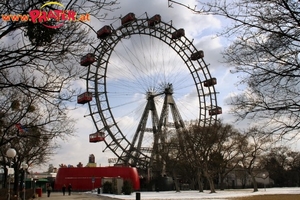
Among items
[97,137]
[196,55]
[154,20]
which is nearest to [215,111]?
[196,55]

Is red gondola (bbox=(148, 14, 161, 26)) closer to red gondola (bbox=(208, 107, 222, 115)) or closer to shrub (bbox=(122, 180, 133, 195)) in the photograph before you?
red gondola (bbox=(208, 107, 222, 115))

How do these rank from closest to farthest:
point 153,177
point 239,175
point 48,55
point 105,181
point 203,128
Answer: point 48,55
point 105,181
point 203,128
point 153,177
point 239,175

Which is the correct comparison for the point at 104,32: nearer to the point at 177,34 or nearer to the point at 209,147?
the point at 177,34

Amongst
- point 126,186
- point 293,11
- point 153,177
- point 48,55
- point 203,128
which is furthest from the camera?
point 153,177

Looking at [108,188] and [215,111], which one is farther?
[215,111]

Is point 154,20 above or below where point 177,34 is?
above

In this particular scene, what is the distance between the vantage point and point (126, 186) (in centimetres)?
4266

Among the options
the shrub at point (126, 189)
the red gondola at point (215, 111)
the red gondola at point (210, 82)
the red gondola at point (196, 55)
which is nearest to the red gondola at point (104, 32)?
the red gondola at point (196, 55)

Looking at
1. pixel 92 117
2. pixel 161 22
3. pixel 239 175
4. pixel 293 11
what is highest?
pixel 161 22

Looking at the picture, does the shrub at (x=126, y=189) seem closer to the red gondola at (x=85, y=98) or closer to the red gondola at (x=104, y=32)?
the red gondola at (x=85, y=98)

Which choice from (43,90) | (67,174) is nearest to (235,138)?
(67,174)

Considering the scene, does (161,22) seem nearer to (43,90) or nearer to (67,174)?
(67,174)

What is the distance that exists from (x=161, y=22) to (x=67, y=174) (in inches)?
1049

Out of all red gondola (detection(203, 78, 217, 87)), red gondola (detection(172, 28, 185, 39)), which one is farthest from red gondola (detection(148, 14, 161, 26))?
red gondola (detection(203, 78, 217, 87))
